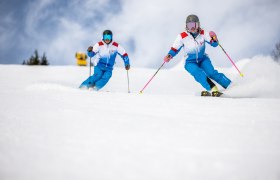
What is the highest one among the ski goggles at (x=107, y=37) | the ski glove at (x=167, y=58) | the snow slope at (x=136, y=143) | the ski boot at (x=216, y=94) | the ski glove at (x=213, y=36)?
the ski goggles at (x=107, y=37)

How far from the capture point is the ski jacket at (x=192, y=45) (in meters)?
5.59

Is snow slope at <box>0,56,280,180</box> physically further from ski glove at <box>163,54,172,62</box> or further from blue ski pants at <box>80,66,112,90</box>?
blue ski pants at <box>80,66,112,90</box>

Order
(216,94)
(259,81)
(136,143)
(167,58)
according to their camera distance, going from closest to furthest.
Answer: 1. (136,143)
2. (216,94)
3. (259,81)
4. (167,58)

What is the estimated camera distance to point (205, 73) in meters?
5.57

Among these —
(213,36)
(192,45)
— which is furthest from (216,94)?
(213,36)

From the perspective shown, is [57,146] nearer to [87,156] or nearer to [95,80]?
[87,156]

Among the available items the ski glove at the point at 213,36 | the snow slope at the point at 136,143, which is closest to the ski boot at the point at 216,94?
the ski glove at the point at 213,36

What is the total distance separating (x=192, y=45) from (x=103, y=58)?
2.56 meters

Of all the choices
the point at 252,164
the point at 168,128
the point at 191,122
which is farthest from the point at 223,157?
the point at 191,122

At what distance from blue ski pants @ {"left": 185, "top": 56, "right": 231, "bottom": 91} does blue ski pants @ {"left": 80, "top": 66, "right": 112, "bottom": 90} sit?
7.66ft

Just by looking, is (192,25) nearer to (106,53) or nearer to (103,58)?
(106,53)

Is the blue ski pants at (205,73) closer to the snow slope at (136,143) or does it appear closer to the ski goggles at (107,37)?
the ski goggles at (107,37)

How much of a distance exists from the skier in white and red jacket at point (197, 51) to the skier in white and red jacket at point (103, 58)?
1816mm

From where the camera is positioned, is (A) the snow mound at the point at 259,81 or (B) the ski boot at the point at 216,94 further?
(B) the ski boot at the point at 216,94
